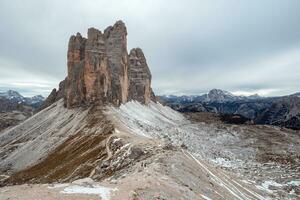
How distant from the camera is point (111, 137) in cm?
6306

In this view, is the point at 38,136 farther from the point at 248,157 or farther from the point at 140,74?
the point at 140,74

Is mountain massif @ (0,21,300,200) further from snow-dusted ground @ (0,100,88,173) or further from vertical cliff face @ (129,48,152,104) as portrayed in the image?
vertical cliff face @ (129,48,152,104)

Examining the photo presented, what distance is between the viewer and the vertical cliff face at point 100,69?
113 metres

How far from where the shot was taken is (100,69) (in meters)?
114

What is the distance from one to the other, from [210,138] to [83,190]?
82.2 m

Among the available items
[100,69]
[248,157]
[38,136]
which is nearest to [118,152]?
[248,157]

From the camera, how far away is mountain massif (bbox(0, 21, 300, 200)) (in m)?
31.0

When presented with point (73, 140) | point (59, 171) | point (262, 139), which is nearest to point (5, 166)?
point (73, 140)

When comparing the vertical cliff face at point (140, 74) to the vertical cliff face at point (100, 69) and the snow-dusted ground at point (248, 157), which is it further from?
the snow-dusted ground at point (248, 157)

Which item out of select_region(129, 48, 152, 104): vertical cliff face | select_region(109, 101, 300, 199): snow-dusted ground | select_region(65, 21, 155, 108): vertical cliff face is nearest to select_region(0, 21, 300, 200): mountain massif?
select_region(109, 101, 300, 199): snow-dusted ground

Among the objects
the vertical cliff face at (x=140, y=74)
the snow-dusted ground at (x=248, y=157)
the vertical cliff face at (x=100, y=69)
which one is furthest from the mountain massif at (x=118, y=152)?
the vertical cliff face at (x=140, y=74)

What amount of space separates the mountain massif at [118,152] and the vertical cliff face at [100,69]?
12.6 inches

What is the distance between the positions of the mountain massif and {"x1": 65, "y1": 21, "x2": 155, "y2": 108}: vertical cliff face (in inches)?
12.6

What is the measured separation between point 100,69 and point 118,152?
66.3 meters
